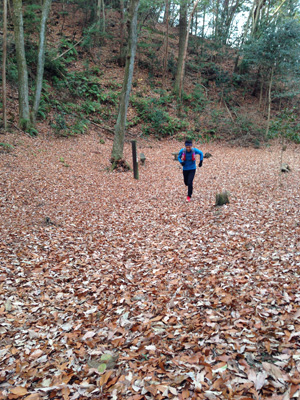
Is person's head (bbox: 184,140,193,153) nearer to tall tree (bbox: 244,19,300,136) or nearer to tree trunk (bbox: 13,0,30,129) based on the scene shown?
tree trunk (bbox: 13,0,30,129)

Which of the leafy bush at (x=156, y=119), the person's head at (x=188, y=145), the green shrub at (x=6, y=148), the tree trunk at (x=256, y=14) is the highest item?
the tree trunk at (x=256, y=14)

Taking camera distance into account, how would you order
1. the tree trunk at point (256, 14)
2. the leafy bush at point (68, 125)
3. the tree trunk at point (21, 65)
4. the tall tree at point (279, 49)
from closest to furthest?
the tree trunk at point (21, 65), the leafy bush at point (68, 125), the tall tree at point (279, 49), the tree trunk at point (256, 14)

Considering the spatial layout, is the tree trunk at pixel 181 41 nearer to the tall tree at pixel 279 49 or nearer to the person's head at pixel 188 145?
the tall tree at pixel 279 49

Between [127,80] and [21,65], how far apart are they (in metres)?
5.22

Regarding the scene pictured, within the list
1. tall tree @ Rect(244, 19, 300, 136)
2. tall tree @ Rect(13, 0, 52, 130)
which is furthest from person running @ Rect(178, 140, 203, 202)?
tall tree @ Rect(244, 19, 300, 136)

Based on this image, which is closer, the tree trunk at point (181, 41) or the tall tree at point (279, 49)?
the tall tree at point (279, 49)

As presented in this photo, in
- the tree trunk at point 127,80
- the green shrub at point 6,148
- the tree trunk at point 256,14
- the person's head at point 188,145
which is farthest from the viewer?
the tree trunk at point 256,14

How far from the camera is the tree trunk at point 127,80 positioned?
1127 centimetres

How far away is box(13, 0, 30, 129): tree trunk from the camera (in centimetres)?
1183

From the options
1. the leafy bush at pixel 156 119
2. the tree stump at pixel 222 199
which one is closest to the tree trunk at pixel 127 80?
the tree stump at pixel 222 199

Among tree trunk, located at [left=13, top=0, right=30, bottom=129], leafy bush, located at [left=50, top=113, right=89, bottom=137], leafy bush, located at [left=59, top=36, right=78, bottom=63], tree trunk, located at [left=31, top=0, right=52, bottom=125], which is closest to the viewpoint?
tree trunk, located at [left=13, top=0, right=30, bottom=129]

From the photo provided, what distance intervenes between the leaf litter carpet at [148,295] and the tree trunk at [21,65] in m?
5.38

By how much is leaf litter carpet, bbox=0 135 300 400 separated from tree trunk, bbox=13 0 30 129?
5379 mm

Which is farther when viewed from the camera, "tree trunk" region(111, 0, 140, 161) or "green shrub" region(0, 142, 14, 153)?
"tree trunk" region(111, 0, 140, 161)
